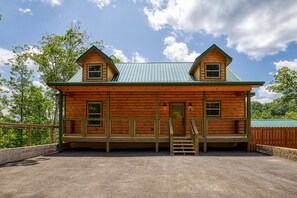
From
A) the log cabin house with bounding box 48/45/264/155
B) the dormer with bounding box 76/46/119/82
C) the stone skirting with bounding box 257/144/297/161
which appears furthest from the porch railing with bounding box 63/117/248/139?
the dormer with bounding box 76/46/119/82

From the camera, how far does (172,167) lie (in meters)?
7.18

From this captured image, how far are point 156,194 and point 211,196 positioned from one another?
128cm

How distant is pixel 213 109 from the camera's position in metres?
13.1

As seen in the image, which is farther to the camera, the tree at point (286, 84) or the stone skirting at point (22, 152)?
the tree at point (286, 84)

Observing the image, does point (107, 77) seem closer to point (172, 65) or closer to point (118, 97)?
point (118, 97)

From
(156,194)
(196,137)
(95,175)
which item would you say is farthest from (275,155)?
(95,175)

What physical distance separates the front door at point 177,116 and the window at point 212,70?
2.72 meters

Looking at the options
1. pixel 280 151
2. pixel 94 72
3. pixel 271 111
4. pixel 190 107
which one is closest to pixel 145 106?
pixel 190 107

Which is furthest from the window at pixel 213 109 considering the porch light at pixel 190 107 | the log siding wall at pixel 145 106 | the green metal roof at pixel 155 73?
the green metal roof at pixel 155 73

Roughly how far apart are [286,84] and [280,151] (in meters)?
24.7

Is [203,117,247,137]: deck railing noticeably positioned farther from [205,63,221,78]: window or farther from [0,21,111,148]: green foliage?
[0,21,111,148]: green foliage

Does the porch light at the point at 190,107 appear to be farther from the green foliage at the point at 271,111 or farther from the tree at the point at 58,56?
the green foliage at the point at 271,111

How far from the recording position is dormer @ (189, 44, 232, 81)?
42.3 feet

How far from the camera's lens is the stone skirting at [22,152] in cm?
752
